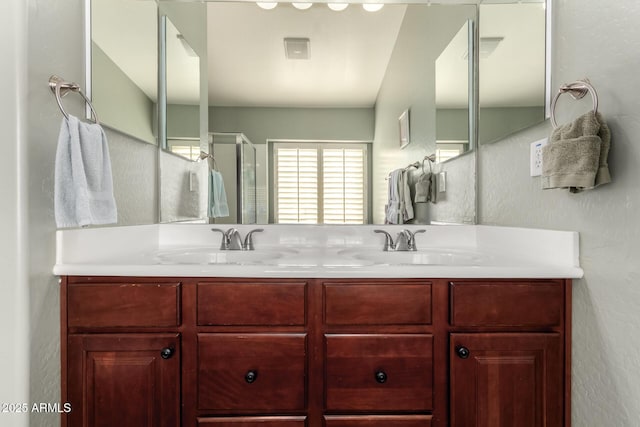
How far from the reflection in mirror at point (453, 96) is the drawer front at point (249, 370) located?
→ 3.62 feet

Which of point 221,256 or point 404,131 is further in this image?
point 404,131

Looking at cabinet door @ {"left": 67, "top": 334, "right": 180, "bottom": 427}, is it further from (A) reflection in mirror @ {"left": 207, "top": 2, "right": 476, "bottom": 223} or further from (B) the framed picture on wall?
(B) the framed picture on wall

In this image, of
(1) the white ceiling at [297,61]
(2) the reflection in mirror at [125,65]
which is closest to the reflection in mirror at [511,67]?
(1) the white ceiling at [297,61]

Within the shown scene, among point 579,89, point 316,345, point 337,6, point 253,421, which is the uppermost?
point 337,6

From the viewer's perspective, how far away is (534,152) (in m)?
1.14

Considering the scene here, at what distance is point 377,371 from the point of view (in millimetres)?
974

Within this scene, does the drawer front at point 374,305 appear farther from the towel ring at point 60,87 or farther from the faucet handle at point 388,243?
the towel ring at point 60,87

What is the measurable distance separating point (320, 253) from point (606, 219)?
93 centimetres

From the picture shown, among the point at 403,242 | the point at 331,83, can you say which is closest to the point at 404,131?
the point at 331,83

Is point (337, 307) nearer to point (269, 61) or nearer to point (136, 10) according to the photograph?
point (269, 61)

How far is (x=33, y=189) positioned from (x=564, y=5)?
172 cm

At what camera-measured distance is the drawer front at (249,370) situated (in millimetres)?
972

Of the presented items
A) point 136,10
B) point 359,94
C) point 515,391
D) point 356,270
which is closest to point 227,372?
point 356,270

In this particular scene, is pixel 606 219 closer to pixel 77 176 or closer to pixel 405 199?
pixel 405 199
